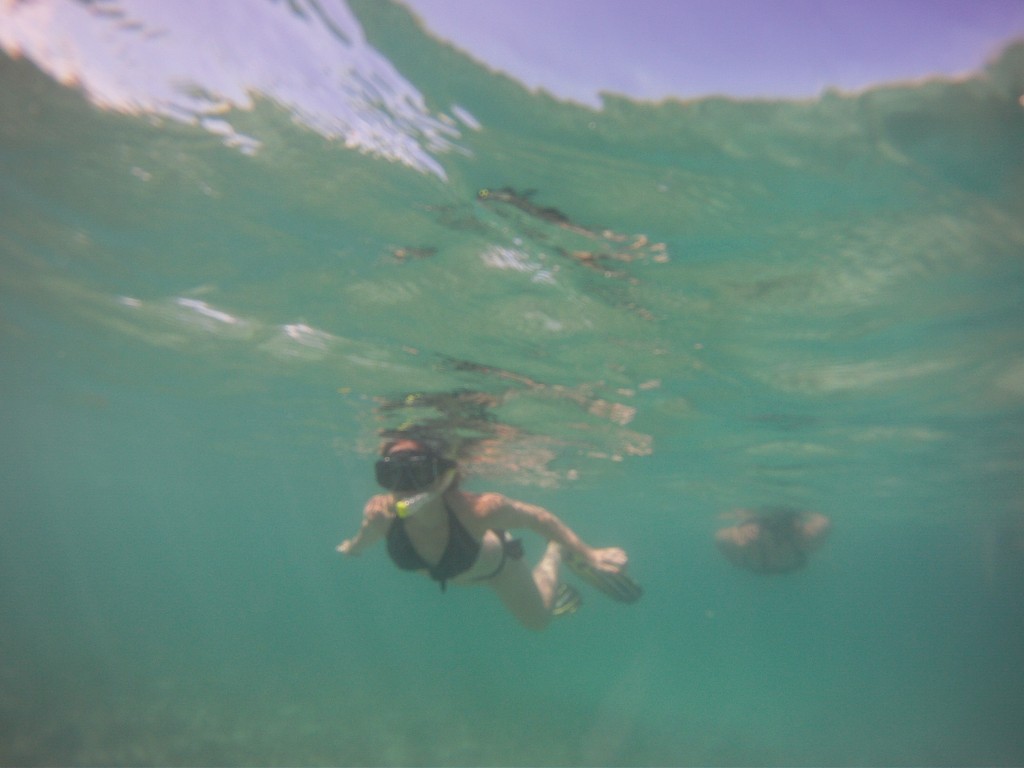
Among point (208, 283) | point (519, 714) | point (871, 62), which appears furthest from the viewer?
point (519, 714)

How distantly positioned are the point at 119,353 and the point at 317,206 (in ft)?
A: 51.2

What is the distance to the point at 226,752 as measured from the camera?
14969 mm

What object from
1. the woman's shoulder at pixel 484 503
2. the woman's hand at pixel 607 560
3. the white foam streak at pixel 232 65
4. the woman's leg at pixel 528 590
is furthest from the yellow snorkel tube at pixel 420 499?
the white foam streak at pixel 232 65

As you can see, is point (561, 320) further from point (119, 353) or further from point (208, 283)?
point (119, 353)

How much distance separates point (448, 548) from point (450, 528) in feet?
0.91

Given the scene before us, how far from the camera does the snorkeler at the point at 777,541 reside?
17.5m

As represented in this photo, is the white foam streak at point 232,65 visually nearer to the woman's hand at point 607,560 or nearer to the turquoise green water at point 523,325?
the turquoise green water at point 523,325

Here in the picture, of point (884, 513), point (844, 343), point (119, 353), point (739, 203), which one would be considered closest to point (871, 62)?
point (739, 203)

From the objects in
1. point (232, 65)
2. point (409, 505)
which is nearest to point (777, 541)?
point (409, 505)

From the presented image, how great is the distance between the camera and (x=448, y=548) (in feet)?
23.1

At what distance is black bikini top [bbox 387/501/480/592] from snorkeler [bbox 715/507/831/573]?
1407 cm

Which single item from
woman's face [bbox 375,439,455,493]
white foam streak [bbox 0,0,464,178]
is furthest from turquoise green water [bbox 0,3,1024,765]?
woman's face [bbox 375,439,455,493]

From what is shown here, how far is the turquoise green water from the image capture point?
663 cm

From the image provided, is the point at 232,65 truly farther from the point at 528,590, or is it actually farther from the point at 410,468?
the point at 528,590
